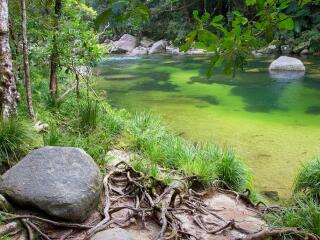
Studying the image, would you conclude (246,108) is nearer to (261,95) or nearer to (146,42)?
(261,95)

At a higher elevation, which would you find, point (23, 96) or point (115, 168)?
point (23, 96)

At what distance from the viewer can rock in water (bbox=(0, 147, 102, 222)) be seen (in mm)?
3037

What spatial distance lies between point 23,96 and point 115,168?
2.25 m

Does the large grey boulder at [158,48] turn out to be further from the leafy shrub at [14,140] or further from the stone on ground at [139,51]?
the leafy shrub at [14,140]

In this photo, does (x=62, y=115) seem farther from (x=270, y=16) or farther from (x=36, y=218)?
(x=270, y=16)

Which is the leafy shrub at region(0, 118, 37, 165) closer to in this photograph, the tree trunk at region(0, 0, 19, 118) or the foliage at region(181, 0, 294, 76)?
the tree trunk at region(0, 0, 19, 118)

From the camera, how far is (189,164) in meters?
4.61

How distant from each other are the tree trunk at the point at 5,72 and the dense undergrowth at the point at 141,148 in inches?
7.6

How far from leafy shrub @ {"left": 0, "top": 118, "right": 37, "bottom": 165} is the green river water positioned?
304cm

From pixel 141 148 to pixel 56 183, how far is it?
2.19 meters

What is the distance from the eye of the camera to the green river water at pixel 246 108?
20.4 ft

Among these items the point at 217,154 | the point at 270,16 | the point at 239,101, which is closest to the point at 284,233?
the point at 217,154

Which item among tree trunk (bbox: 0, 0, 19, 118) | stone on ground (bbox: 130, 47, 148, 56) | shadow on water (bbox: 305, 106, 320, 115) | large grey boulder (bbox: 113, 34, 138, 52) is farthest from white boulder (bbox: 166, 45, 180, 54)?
tree trunk (bbox: 0, 0, 19, 118)

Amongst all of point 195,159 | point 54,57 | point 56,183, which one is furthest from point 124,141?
point 56,183
